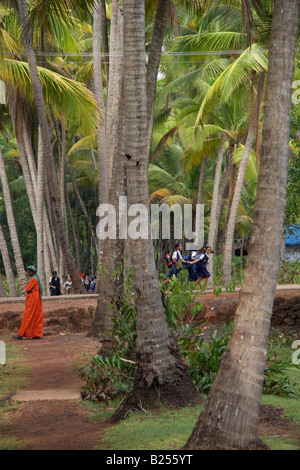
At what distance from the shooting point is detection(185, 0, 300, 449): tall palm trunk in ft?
15.3

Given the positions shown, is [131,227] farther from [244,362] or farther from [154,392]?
[244,362]

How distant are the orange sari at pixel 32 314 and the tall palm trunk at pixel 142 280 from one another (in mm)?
6931

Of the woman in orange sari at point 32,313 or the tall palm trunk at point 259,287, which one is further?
the woman in orange sari at point 32,313

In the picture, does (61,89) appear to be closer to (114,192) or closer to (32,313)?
(32,313)

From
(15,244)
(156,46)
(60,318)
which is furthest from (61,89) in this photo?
(156,46)

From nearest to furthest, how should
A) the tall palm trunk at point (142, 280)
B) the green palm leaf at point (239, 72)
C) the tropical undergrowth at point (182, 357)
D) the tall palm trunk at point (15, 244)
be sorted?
the tall palm trunk at point (142, 280), the tropical undergrowth at point (182, 357), the green palm leaf at point (239, 72), the tall palm trunk at point (15, 244)

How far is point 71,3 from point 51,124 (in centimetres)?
1392

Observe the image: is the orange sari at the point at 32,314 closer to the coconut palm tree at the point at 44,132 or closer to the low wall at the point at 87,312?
the low wall at the point at 87,312

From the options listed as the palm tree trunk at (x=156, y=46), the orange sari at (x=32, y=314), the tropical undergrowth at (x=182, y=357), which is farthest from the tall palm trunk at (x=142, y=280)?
the orange sari at (x=32, y=314)

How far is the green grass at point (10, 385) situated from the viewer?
587 centimetres

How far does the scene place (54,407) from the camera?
7.40m

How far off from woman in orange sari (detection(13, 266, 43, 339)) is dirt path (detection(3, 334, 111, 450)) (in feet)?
4.91

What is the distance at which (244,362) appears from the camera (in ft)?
15.4
